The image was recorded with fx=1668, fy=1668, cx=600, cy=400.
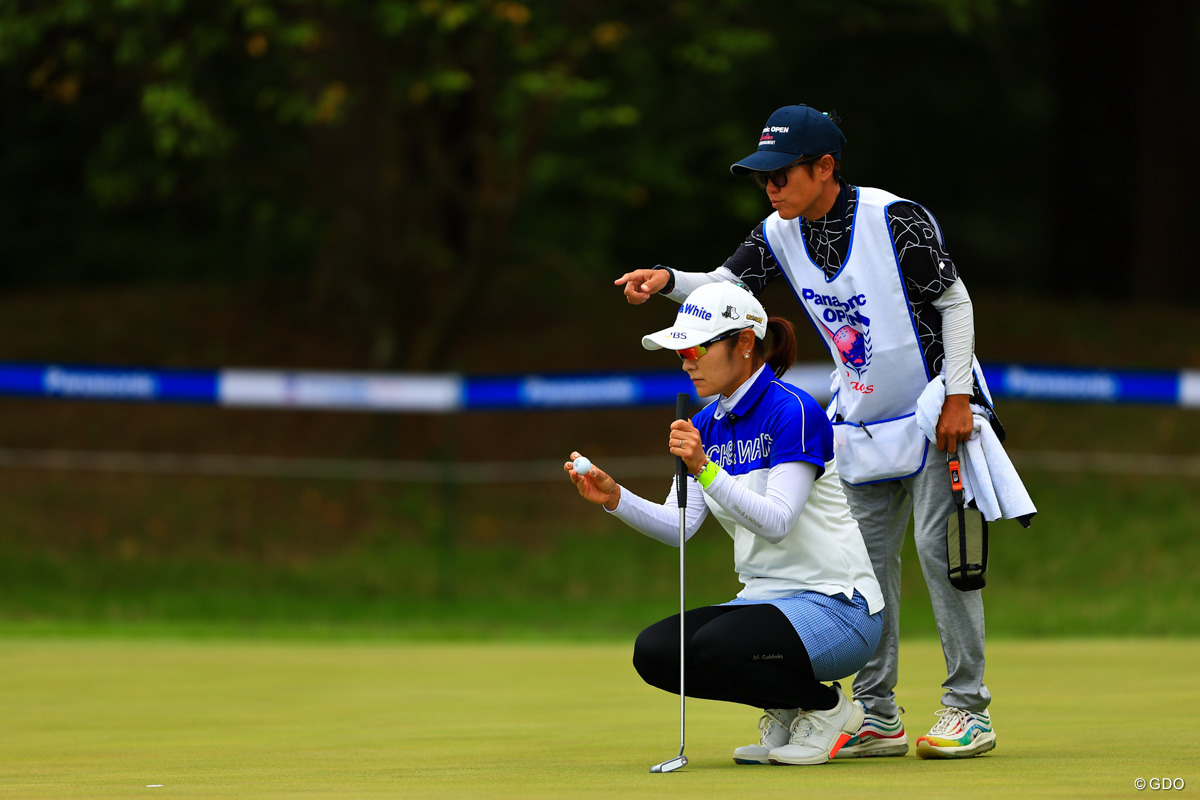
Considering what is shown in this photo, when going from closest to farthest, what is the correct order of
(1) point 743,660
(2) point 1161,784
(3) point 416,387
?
(2) point 1161,784 → (1) point 743,660 → (3) point 416,387

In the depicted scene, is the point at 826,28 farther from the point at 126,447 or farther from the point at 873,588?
the point at 873,588

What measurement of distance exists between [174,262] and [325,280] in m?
3.49

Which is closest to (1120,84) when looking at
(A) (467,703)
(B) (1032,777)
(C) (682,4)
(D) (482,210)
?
(C) (682,4)

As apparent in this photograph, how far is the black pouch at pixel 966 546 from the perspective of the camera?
5.21 metres

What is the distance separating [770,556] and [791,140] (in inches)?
51.4

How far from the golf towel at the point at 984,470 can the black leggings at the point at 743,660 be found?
80cm

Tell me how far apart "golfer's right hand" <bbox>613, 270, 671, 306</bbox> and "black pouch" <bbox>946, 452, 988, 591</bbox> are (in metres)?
1.12

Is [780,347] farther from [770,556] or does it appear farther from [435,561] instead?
[435,561]

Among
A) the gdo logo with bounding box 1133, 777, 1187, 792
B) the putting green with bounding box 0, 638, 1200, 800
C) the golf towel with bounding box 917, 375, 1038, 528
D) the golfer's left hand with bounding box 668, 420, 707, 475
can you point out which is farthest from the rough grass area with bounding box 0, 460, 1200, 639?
the gdo logo with bounding box 1133, 777, 1187, 792

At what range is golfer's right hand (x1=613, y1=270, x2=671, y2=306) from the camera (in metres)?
5.27

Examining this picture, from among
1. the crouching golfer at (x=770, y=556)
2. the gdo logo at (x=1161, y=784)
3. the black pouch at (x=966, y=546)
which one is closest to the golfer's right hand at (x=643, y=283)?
the crouching golfer at (x=770, y=556)

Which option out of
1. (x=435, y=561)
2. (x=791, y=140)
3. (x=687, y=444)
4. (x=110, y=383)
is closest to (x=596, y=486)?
(x=687, y=444)

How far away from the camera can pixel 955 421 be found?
5.23 meters

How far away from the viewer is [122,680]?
7.82m
